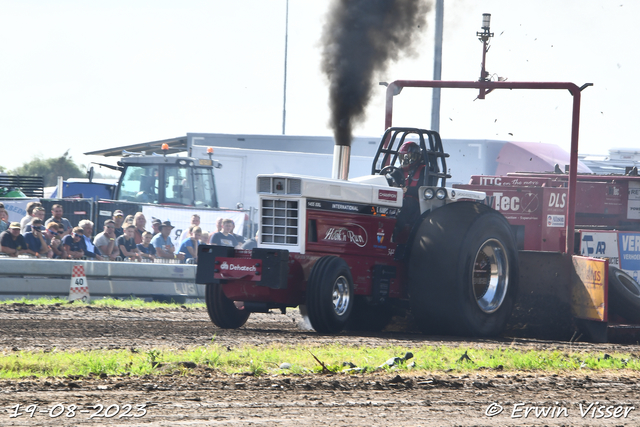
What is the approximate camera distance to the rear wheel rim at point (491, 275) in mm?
10203

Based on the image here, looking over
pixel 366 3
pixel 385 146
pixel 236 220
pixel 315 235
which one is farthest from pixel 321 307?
pixel 236 220

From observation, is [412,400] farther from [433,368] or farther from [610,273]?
[610,273]

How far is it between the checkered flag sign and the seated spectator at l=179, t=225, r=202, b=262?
3.12 metres

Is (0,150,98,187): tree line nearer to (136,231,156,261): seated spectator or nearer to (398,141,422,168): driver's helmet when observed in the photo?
(136,231,156,261): seated spectator

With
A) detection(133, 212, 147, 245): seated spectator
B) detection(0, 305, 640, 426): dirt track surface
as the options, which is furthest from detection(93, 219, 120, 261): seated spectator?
detection(0, 305, 640, 426): dirt track surface

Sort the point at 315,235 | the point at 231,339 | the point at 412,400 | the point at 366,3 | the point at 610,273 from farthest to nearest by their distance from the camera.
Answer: the point at 366,3 → the point at 610,273 → the point at 315,235 → the point at 231,339 → the point at 412,400

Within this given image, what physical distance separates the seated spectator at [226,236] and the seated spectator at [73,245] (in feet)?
8.76

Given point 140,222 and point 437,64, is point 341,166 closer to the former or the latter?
point 437,64

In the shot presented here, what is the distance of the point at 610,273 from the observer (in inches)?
422

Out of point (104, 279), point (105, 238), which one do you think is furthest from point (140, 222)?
point (104, 279)

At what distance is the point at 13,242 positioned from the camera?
1418cm

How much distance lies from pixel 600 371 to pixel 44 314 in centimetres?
679

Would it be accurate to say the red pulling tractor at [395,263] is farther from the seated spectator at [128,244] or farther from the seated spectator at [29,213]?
the seated spectator at [29,213]

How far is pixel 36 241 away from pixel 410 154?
711cm
